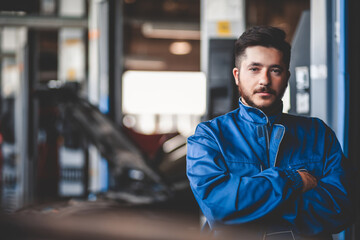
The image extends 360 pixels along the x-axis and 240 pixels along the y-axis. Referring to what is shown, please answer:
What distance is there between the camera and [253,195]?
118cm

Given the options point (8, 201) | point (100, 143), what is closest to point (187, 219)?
point (100, 143)

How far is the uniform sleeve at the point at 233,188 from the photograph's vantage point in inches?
46.4

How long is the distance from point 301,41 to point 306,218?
3.91 ft

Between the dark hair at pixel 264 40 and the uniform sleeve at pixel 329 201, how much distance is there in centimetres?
34

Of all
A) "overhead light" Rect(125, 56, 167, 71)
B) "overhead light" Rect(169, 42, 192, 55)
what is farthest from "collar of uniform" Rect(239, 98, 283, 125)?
"overhead light" Rect(169, 42, 192, 55)

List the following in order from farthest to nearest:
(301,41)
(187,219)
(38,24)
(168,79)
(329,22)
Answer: (168,79), (38,24), (187,219), (329,22), (301,41)

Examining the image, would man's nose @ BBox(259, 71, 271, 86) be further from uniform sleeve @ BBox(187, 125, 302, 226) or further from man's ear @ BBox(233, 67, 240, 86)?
uniform sleeve @ BBox(187, 125, 302, 226)

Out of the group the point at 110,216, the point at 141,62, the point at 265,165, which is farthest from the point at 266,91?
the point at 141,62

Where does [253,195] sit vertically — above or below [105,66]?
below

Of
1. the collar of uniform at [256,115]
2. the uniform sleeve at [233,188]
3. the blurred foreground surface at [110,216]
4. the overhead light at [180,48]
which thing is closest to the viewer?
the uniform sleeve at [233,188]

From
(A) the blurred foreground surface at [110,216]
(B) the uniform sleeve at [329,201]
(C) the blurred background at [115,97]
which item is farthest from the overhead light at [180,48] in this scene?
(B) the uniform sleeve at [329,201]

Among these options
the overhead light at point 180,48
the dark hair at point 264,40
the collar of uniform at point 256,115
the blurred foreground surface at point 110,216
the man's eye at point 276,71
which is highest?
the overhead light at point 180,48

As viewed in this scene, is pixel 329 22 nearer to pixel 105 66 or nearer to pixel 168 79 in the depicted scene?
pixel 105 66

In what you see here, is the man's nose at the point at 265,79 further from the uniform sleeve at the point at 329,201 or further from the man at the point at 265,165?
the uniform sleeve at the point at 329,201
